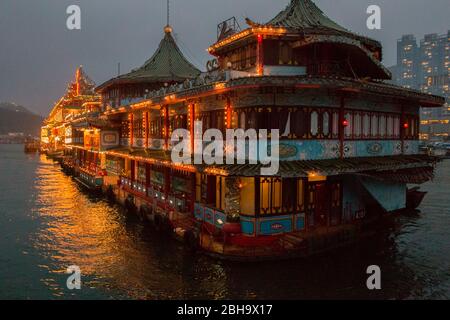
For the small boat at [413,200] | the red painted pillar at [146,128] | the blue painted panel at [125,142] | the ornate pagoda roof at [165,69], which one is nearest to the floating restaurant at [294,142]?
the red painted pillar at [146,128]

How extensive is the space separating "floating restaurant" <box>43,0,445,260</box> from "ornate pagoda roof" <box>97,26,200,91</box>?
451 inches

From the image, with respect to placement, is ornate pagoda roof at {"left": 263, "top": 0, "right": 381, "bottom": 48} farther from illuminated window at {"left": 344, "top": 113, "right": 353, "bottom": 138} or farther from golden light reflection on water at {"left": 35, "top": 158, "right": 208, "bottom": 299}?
golden light reflection on water at {"left": 35, "top": 158, "right": 208, "bottom": 299}

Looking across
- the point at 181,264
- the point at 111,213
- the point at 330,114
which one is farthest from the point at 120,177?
the point at 330,114

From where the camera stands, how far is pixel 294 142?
801 inches

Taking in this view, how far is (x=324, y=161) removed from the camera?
2081cm

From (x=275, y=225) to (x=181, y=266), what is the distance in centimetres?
538

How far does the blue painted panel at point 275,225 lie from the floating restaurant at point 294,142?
0.18 ft

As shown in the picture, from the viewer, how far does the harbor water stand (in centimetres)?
1680

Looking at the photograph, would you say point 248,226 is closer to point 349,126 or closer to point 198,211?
point 198,211

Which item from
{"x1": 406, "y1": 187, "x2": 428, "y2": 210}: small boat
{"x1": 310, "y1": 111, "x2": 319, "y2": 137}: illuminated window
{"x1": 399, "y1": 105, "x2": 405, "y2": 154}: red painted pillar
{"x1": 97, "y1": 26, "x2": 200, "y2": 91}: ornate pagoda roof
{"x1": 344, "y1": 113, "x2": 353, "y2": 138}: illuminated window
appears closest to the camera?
{"x1": 310, "y1": 111, "x2": 319, "y2": 137}: illuminated window

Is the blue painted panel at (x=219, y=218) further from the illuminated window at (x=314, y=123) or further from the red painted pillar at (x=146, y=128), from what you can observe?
the red painted pillar at (x=146, y=128)

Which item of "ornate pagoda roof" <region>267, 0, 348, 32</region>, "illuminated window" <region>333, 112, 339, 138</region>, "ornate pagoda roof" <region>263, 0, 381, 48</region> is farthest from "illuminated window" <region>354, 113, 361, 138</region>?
"ornate pagoda roof" <region>267, 0, 348, 32</region>

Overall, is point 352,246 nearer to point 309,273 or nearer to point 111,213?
point 309,273
